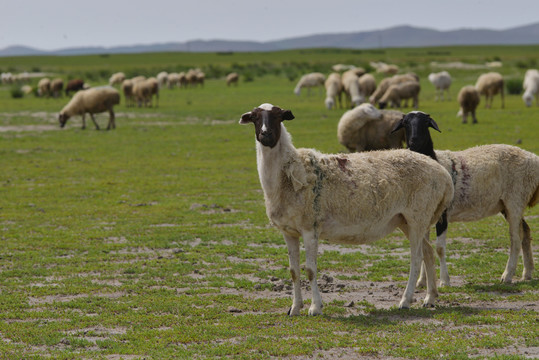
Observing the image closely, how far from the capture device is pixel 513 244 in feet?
31.5

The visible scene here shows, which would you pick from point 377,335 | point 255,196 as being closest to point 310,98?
point 255,196

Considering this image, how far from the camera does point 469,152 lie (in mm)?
9953

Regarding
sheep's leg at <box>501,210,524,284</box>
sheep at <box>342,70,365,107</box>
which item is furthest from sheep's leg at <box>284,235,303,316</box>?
sheep at <box>342,70,365,107</box>

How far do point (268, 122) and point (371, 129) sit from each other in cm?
1056

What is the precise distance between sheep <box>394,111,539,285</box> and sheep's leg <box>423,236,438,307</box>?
74 cm

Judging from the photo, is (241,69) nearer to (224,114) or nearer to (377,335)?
(224,114)

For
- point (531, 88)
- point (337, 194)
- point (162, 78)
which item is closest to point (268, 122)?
point (337, 194)

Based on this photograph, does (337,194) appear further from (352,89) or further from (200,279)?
(352,89)

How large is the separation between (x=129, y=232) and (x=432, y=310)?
701 centimetres

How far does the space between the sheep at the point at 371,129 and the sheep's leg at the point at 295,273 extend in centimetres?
995

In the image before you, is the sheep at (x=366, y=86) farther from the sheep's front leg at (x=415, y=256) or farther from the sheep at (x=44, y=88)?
the sheep's front leg at (x=415, y=256)

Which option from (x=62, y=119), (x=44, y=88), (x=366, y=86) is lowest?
(x=62, y=119)

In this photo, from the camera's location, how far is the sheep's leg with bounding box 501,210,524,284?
940cm

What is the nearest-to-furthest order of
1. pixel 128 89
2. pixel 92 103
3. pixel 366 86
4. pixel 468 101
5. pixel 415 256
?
pixel 415 256
pixel 468 101
pixel 92 103
pixel 366 86
pixel 128 89
